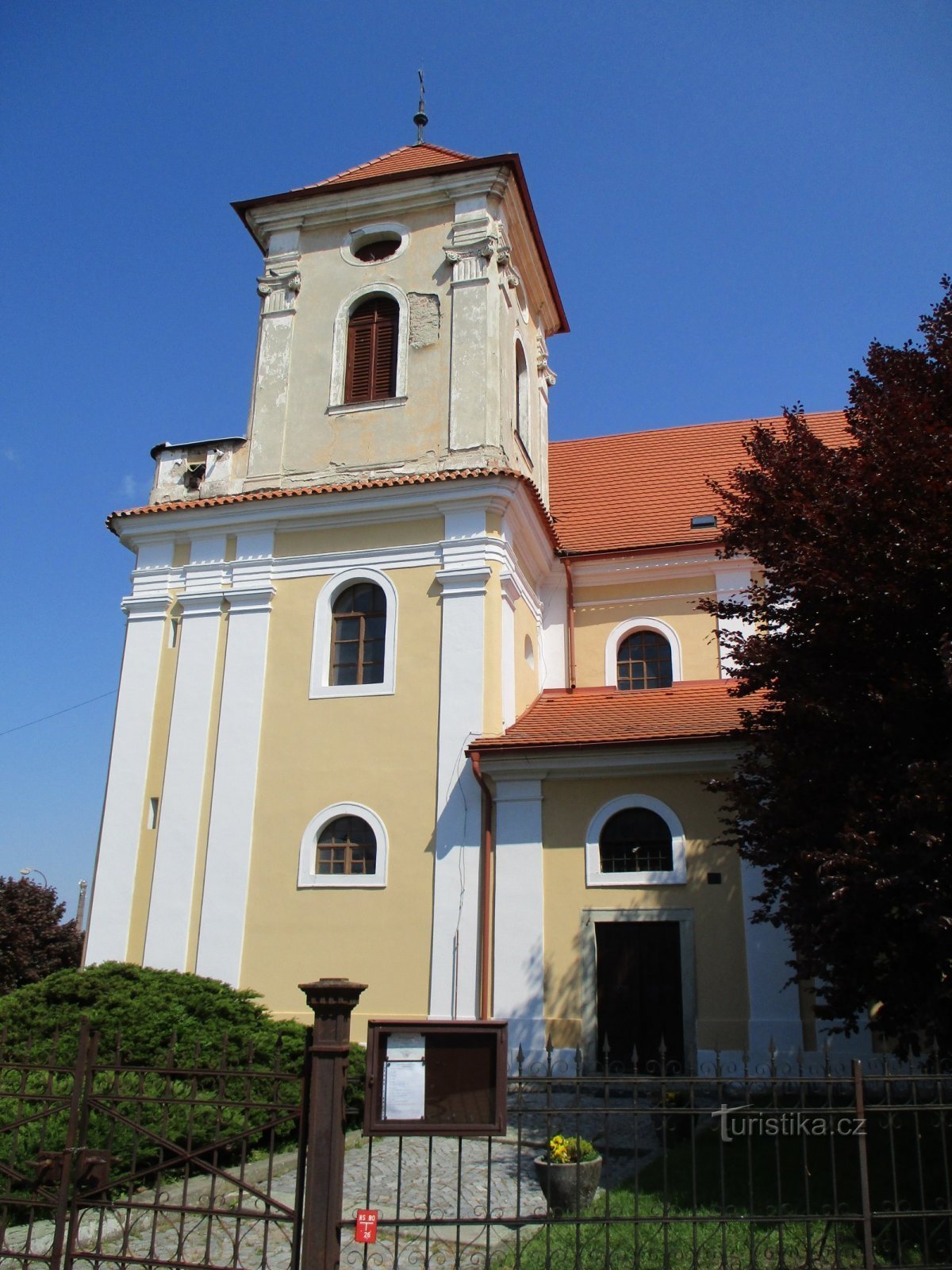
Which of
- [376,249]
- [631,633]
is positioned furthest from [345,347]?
[631,633]

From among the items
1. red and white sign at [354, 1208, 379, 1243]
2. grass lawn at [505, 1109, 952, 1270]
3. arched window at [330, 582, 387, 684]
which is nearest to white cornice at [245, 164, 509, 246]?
arched window at [330, 582, 387, 684]

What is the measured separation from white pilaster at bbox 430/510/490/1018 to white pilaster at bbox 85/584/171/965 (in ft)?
14.4

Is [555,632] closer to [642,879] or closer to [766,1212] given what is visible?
[642,879]

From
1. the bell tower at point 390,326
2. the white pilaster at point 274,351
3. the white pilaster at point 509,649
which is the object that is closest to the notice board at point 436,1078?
the white pilaster at point 509,649

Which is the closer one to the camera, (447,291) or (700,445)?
(447,291)

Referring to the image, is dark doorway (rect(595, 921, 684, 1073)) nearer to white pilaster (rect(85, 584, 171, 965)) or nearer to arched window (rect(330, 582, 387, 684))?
arched window (rect(330, 582, 387, 684))

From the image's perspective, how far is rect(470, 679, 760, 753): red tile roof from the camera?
44.4 feet

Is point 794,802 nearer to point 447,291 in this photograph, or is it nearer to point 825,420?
point 447,291

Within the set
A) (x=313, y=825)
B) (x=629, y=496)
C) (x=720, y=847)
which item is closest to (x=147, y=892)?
(x=313, y=825)

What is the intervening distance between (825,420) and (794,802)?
501 inches

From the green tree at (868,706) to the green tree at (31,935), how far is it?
18900 millimetres

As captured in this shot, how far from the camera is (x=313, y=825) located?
14211 millimetres

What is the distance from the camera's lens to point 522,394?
61.1ft

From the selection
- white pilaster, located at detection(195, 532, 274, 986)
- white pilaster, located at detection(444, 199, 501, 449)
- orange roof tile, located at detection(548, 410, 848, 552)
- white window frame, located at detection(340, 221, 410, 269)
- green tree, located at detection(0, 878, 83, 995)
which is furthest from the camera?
green tree, located at detection(0, 878, 83, 995)
